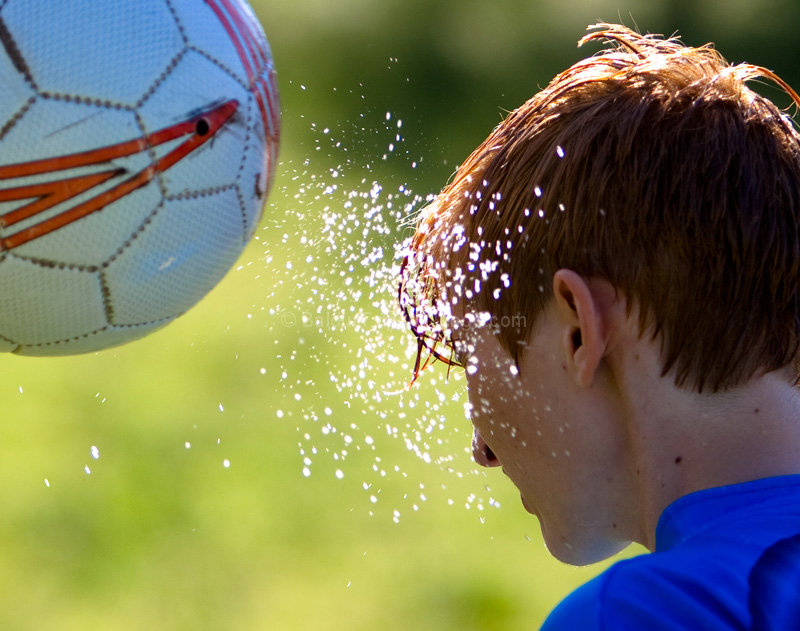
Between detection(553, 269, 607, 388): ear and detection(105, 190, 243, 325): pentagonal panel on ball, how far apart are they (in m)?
0.62

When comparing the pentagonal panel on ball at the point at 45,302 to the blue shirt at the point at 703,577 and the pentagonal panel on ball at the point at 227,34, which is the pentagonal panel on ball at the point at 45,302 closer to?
the pentagonal panel on ball at the point at 227,34

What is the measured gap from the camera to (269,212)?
612cm

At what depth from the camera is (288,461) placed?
4121 millimetres

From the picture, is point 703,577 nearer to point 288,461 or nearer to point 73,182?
point 73,182

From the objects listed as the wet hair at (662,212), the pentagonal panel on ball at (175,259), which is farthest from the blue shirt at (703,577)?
the pentagonal panel on ball at (175,259)

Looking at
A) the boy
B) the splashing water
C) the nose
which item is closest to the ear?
the boy

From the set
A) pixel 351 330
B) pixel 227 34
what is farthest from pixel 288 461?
pixel 227 34

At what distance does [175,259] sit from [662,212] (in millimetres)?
862

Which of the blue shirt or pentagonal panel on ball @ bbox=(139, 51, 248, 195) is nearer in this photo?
the blue shirt

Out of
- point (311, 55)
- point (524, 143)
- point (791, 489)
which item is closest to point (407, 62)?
point (311, 55)

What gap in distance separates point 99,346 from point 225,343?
2991 millimetres

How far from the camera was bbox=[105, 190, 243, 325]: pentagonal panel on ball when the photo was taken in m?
1.83

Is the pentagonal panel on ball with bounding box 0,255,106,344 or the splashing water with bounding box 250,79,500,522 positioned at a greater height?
the pentagonal panel on ball with bounding box 0,255,106,344

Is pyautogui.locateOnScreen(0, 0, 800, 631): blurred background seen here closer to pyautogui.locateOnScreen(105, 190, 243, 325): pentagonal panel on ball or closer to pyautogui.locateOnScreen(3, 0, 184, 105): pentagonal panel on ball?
pyautogui.locateOnScreen(105, 190, 243, 325): pentagonal panel on ball
